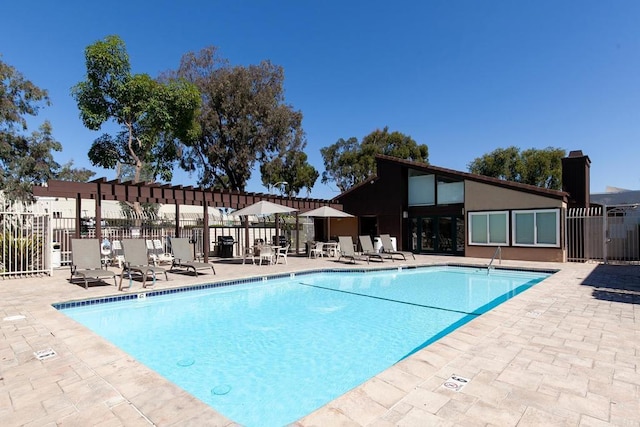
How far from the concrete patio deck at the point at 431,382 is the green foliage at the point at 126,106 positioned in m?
18.2

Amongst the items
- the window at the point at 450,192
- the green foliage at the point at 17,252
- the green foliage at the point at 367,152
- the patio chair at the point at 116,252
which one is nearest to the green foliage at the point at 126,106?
the patio chair at the point at 116,252

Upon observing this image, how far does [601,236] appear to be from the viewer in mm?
14344

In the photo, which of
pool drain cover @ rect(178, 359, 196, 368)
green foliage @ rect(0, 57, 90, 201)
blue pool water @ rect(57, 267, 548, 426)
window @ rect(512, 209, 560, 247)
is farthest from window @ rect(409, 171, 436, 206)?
green foliage @ rect(0, 57, 90, 201)

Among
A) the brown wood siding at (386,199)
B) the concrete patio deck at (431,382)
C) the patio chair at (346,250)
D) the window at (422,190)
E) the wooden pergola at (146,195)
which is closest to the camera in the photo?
the concrete patio deck at (431,382)

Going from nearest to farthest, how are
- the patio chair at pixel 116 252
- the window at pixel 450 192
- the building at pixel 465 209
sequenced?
the patio chair at pixel 116 252, the building at pixel 465 209, the window at pixel 450 192

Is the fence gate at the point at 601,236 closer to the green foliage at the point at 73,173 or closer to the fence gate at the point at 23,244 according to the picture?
the fence gate at the point at 23,244

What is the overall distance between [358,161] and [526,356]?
34139 mm

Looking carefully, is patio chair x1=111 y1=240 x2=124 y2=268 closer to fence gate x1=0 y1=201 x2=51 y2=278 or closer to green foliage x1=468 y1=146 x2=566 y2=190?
fence gate x1=0 y1=201 x2=51 y2=278

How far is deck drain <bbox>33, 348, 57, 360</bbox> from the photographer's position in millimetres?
3781

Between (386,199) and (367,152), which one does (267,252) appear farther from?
(367,152)

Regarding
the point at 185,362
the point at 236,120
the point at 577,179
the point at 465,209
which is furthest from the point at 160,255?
the point at 577,179

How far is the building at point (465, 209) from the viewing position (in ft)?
48.6

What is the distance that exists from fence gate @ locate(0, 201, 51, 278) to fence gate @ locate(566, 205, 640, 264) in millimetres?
18845

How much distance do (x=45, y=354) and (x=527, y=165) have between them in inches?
1513
